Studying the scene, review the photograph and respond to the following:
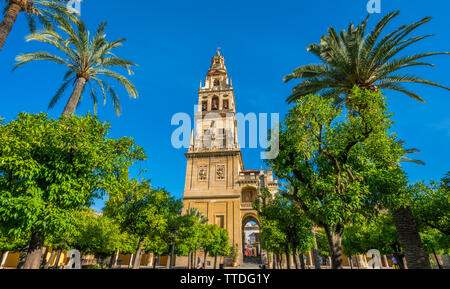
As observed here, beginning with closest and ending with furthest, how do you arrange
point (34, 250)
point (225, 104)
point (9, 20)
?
→ 1. point (34, 250)
2. point (9, 20)
3. point (225, 104)

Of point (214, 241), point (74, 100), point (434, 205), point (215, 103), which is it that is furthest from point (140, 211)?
point (215, 103)

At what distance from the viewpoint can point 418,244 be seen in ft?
28.6

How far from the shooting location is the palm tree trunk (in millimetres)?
9023

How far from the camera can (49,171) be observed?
7285 millimetres

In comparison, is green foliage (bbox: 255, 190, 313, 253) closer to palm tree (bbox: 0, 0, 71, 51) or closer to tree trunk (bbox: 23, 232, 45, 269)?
tree trunk (bbox: 23, 232, 45, 269)

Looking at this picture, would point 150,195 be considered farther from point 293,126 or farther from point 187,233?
point 293,126

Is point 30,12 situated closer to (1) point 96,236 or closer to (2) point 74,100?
(2) point 74,100

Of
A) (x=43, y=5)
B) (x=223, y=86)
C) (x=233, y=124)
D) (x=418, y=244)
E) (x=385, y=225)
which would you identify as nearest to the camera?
(x=418, y=244)

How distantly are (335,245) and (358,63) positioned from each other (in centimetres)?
837

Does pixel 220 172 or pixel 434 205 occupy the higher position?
pixel 220 172

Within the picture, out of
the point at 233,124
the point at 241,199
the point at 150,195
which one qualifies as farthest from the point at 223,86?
the point at 150,195

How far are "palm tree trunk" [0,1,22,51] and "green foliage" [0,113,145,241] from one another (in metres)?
3.80

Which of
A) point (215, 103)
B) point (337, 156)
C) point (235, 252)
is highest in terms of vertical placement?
point (215, 103)
